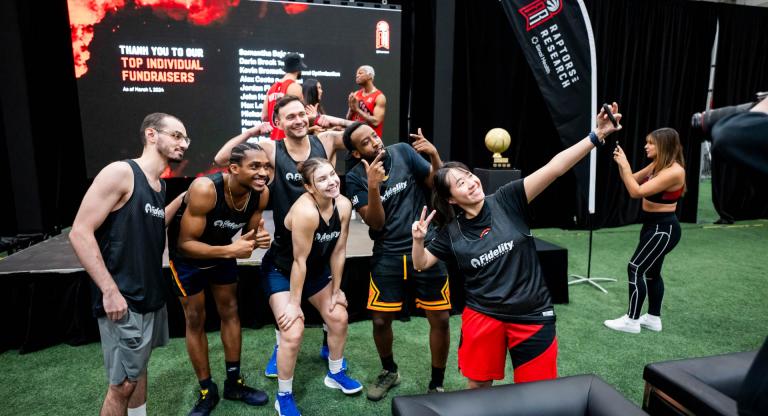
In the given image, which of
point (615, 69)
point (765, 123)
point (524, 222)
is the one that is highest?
point (615, 69)

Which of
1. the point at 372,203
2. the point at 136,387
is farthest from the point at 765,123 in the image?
the point at 136,387

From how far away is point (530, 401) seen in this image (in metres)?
1.34

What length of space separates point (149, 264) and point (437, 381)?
5.39 ft

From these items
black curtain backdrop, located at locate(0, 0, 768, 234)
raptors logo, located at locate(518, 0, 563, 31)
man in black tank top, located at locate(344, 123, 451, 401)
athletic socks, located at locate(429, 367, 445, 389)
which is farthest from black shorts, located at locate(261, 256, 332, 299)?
black curtain backdrop, located at locate(0, 0, 768, 234)

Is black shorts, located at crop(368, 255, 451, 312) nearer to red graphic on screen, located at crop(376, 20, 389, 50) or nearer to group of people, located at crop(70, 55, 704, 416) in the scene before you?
group of people, located at crop(70, 55, 704, 416)

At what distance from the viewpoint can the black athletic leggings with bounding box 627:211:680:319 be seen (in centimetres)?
317

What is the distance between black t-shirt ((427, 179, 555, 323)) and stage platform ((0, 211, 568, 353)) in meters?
1.70

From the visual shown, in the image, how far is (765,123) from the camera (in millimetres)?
843

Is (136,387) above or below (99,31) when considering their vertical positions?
below

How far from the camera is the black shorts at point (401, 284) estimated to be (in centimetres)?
242

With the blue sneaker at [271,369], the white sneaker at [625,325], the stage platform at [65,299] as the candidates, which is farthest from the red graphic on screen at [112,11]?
the white sneaker at [625,325]

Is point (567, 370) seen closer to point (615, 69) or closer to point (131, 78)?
point (131, 78)

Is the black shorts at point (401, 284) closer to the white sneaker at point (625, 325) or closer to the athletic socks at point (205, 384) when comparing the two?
the athletic socks at point (205, 384)

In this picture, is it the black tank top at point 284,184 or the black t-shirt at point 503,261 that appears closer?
the black t-shirt at point 503,261
